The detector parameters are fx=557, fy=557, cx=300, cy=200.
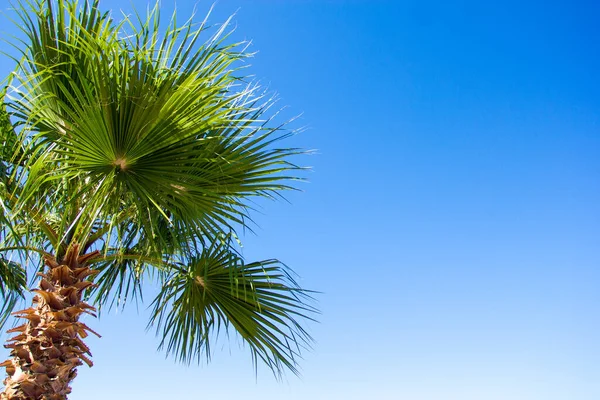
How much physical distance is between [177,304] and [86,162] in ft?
5.95

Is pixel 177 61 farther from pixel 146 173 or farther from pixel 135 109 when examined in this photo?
pixel 146 173

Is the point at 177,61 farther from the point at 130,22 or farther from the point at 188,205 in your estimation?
the point at 188,205

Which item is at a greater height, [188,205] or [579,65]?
[579,65]

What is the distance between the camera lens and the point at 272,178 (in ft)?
16.0

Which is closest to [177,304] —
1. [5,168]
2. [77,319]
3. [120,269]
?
[120,269]

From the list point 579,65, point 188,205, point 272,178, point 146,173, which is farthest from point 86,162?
point 579,65

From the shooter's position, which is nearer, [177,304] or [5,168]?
[5,168]

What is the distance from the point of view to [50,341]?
3982 mm

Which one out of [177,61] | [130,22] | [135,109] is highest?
[130,22]

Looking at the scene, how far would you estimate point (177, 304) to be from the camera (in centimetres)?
529

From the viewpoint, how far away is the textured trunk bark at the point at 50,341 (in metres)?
3.86

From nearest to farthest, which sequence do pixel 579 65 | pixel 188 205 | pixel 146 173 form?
pixel 146 173, pixel 188 205, pixel 579 65

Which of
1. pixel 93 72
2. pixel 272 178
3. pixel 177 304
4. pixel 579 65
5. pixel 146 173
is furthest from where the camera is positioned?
pixel 579 65

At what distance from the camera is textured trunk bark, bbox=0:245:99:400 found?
152 inches
